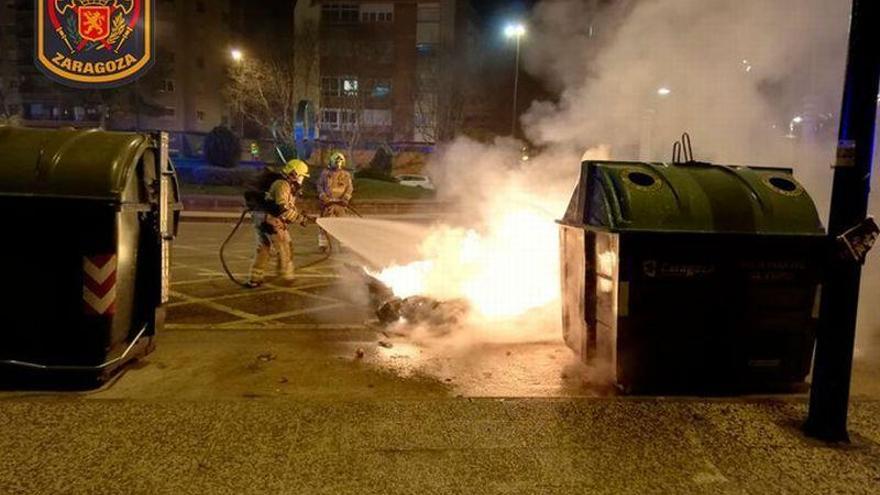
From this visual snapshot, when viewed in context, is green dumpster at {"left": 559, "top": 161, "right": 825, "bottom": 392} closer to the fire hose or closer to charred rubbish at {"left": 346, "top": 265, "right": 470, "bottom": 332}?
charred rubbish at {"left": 346, "top": 265, "right": 470, "bottom": 332}

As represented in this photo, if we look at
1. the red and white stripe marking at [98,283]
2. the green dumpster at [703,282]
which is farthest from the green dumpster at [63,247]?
the green dumpster at [703,282]

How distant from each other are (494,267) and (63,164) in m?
4.58

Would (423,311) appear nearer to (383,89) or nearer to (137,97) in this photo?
(137,97)

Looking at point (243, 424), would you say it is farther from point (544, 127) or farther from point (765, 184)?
point (544, 127)

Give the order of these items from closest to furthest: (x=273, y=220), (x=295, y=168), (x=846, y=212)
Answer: (x=846, y=212), (x=273, y=220), (x=295, y=168)

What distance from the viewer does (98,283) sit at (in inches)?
181

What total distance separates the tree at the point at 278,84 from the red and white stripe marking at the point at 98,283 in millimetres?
30625

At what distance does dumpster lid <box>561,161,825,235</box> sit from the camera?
4.79m

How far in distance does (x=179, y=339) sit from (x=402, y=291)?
8.59ft

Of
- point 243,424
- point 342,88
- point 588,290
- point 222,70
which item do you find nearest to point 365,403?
point 243,424

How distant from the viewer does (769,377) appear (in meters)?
4.99

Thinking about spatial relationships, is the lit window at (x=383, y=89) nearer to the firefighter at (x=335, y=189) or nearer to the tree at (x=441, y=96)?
the tree at (x=441, y=96)

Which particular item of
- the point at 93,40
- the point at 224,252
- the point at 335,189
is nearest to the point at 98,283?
the point at 335,189

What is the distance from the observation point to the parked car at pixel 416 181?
28.8 meters
